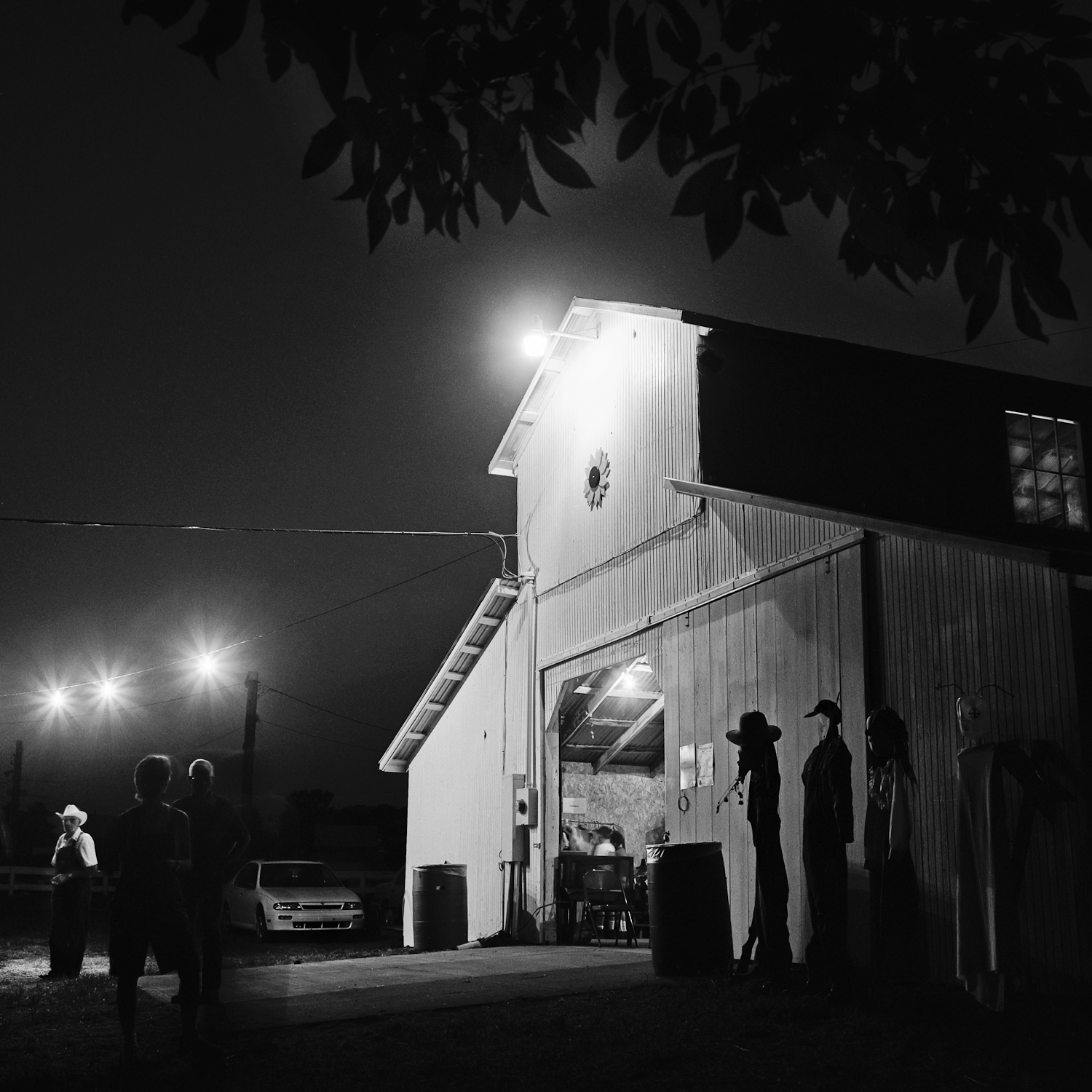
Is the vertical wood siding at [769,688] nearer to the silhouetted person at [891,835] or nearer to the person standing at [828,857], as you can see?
the silhouetted person at [891,835]

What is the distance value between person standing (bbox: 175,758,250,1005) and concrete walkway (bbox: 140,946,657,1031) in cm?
42

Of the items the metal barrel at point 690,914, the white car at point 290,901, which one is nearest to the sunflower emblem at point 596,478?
the metal barrel at point 690,914

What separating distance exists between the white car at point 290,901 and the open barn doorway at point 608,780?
5.23m

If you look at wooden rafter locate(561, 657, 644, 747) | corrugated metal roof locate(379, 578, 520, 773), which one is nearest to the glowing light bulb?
corrugated metal roof locate(379, 578, 520, 773)

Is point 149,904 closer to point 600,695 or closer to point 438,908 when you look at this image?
point 438,908

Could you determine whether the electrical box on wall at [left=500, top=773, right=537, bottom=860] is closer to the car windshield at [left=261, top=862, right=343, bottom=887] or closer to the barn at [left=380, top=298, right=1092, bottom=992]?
the barn at [left=380, top=298, right=1092, bottom=992]

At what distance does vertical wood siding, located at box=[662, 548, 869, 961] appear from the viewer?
10234 millimetres

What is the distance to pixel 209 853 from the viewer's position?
317 inches

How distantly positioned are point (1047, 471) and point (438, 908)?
986cm

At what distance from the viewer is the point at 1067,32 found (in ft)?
10.8

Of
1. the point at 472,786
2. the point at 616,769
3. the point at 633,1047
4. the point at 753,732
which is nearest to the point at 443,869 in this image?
the point at 472,786

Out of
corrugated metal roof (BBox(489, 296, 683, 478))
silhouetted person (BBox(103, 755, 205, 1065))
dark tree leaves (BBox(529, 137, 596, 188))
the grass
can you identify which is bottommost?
the grass

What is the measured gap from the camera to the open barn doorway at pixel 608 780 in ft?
53.1

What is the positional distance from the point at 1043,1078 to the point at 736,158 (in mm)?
4935
